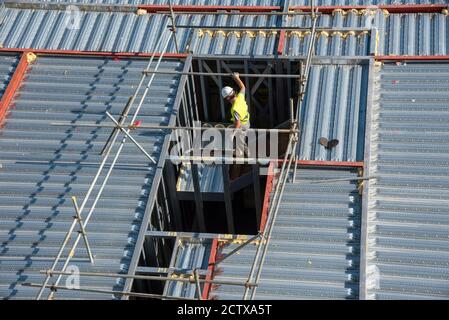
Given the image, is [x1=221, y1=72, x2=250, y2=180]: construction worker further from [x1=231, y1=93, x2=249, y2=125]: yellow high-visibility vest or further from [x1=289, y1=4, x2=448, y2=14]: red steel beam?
[x1=289, y1=4, x2=448, y2=14]: red steel beam

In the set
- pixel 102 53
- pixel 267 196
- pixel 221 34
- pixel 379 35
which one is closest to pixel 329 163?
pixel 267 196

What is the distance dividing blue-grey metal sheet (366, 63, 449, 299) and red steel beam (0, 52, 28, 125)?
12.0 metres

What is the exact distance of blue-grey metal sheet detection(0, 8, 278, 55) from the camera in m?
31.4

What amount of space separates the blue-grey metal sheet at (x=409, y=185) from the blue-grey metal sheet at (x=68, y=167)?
6878mm

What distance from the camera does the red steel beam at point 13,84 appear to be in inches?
Answer: 1174

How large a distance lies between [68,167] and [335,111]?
8626 millimetres

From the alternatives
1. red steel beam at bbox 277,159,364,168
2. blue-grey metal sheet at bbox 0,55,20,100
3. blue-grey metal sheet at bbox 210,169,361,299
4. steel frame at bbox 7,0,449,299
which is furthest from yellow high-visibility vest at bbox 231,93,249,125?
blue-grey metal sheet at bbox 0,55,20,100

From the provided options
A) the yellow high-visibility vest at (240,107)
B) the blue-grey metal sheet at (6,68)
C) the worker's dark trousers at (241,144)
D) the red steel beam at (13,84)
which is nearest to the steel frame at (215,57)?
the red steel beam at (13,84)

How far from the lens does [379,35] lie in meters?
30.9

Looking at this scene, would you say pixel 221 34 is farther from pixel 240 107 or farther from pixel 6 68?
pixel 6 68

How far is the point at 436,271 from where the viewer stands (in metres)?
24.4

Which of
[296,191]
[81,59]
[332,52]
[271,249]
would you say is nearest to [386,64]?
[332,52]

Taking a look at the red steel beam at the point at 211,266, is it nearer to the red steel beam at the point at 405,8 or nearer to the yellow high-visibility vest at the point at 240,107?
the yellow high-visibility vest at the point at 240,107
